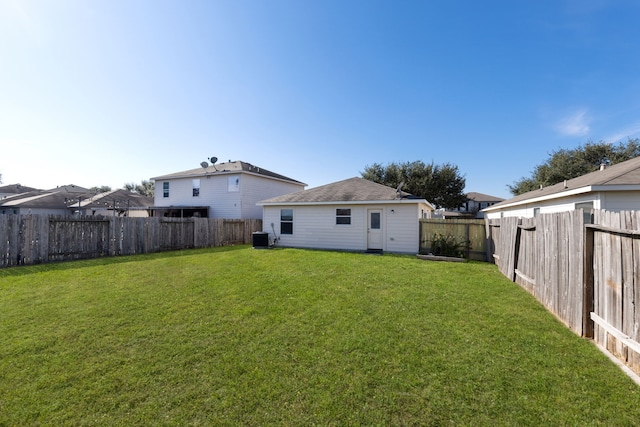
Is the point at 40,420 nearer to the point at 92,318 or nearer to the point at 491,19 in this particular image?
the point at 92,318

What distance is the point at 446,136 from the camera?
19.2 meters

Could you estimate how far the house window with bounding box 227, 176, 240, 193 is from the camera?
19.4 m

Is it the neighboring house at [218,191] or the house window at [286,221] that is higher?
the neighboring house at [218,191]

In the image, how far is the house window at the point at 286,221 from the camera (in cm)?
1446

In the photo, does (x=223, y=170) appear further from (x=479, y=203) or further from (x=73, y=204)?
(x=479, y=203)

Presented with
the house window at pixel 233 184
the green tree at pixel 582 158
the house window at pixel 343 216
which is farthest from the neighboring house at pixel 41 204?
the green tree at pixel 582 158

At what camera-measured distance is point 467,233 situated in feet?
36.5

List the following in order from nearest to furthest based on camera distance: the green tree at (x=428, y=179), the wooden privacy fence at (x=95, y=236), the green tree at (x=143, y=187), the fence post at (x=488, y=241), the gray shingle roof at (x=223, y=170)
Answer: the wooden privacy fence at (x=95, y=236)
the fence post at (x=488, y=241)
the gray shingle roof at (x=223, y=170)
the green tree at (x=428, y=179)
the green tree at (x=143, y=187)

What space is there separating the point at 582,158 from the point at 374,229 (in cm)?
2933

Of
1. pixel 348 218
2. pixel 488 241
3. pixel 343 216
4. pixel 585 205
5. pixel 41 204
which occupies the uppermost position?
pixel 41 204

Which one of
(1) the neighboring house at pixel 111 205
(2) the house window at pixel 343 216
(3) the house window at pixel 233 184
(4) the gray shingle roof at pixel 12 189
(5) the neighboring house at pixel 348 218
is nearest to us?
(5) the neighboring house at pixel 348 218

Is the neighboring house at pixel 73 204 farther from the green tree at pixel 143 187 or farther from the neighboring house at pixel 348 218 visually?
the green tree at pixel 143 187

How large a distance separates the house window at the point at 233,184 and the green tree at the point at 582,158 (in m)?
29.8

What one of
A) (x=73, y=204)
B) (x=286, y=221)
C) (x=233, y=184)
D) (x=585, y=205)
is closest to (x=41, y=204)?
(x=73, y=204)
